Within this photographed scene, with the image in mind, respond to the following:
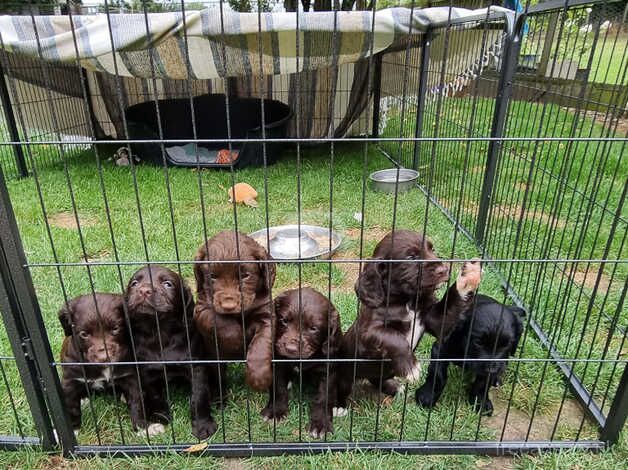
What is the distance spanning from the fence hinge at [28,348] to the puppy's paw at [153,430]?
647 mm

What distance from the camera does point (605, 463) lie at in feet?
7.25

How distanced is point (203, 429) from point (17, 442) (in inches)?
34.2

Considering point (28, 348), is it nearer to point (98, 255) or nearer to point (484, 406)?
point (484, 406)

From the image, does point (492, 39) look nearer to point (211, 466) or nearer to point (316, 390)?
point (316, 390)

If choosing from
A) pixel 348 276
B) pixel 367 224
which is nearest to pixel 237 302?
pixel 348 276

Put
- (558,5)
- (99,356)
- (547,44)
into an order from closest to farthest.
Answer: (99,356) → (558,5) → (547,44)

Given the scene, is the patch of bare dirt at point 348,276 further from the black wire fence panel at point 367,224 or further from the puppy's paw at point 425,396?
the puppy's paw at point 425,396

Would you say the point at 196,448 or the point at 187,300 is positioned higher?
the point at 187,300

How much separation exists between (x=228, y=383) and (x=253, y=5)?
5.15m

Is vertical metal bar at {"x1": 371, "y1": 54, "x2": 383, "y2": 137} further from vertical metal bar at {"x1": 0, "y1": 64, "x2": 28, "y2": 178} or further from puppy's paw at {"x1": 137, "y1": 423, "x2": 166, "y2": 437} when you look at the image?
puppy's paw at {"x1": 137, "y1": 423, "x2": 166, "y2": 437}

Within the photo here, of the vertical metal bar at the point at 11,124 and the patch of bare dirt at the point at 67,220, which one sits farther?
the vertical metal bar at the point at 11,124

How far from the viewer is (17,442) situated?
228cm

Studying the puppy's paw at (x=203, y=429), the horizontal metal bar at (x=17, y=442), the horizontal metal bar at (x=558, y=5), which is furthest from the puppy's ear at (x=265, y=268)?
the horizontal metal bar at (x=558, y=5)

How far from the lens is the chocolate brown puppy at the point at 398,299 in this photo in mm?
2148
